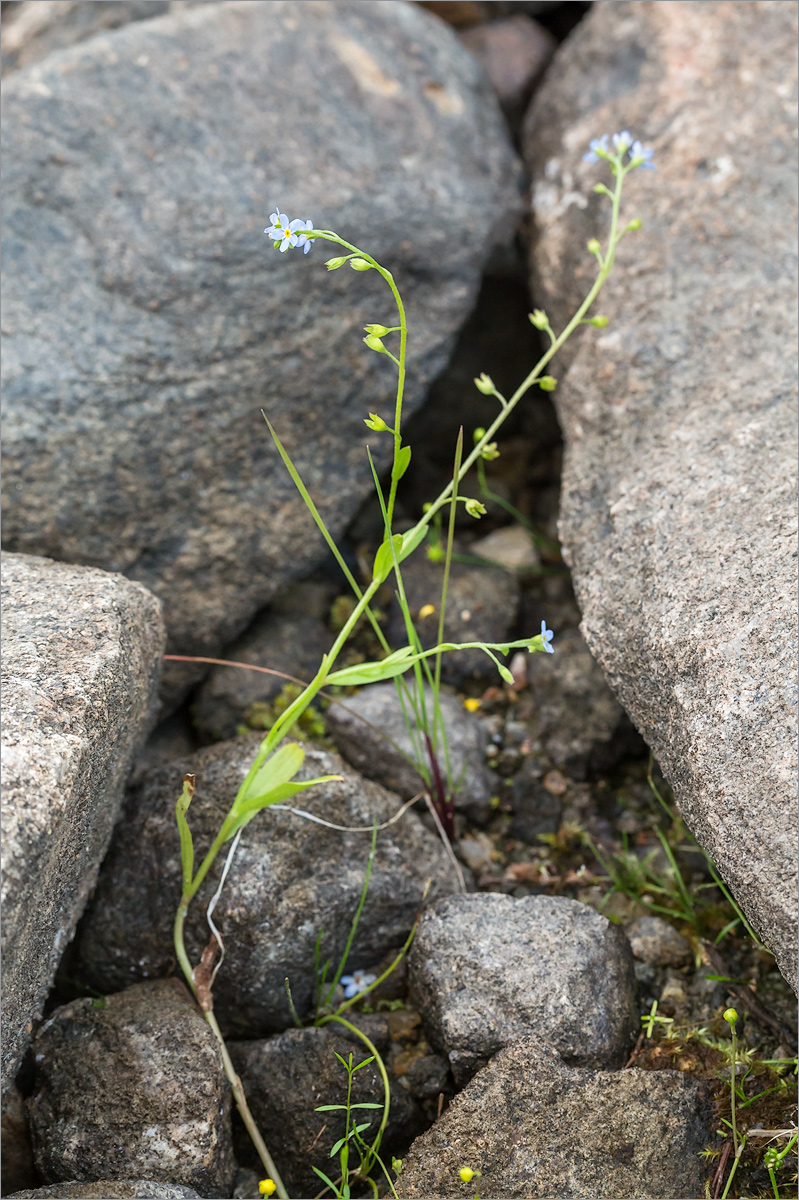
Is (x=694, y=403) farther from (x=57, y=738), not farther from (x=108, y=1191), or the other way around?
(x=108, y=1191)

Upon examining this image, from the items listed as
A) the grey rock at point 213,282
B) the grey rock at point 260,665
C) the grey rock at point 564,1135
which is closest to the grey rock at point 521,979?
the grey rock at point 564,1135

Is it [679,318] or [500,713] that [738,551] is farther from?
[500,713]

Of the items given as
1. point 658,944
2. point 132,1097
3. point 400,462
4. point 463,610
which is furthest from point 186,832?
point 463,610

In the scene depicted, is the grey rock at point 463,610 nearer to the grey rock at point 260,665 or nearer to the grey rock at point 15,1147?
the grey rock at point 260,665

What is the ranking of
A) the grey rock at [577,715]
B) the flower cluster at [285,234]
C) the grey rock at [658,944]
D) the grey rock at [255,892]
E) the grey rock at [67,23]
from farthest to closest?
1. the grey rock at [67,23]
2. the grey rock at [577,715]
3. the grey rock at [658,944]
4. the grey rock at [255,892]
5. the flower cluster at [285,234]

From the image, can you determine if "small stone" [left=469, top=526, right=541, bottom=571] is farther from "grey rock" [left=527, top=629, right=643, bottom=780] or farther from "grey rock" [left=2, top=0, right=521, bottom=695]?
"grey rock" [left=2, top=0, right=521, bottom=695]
